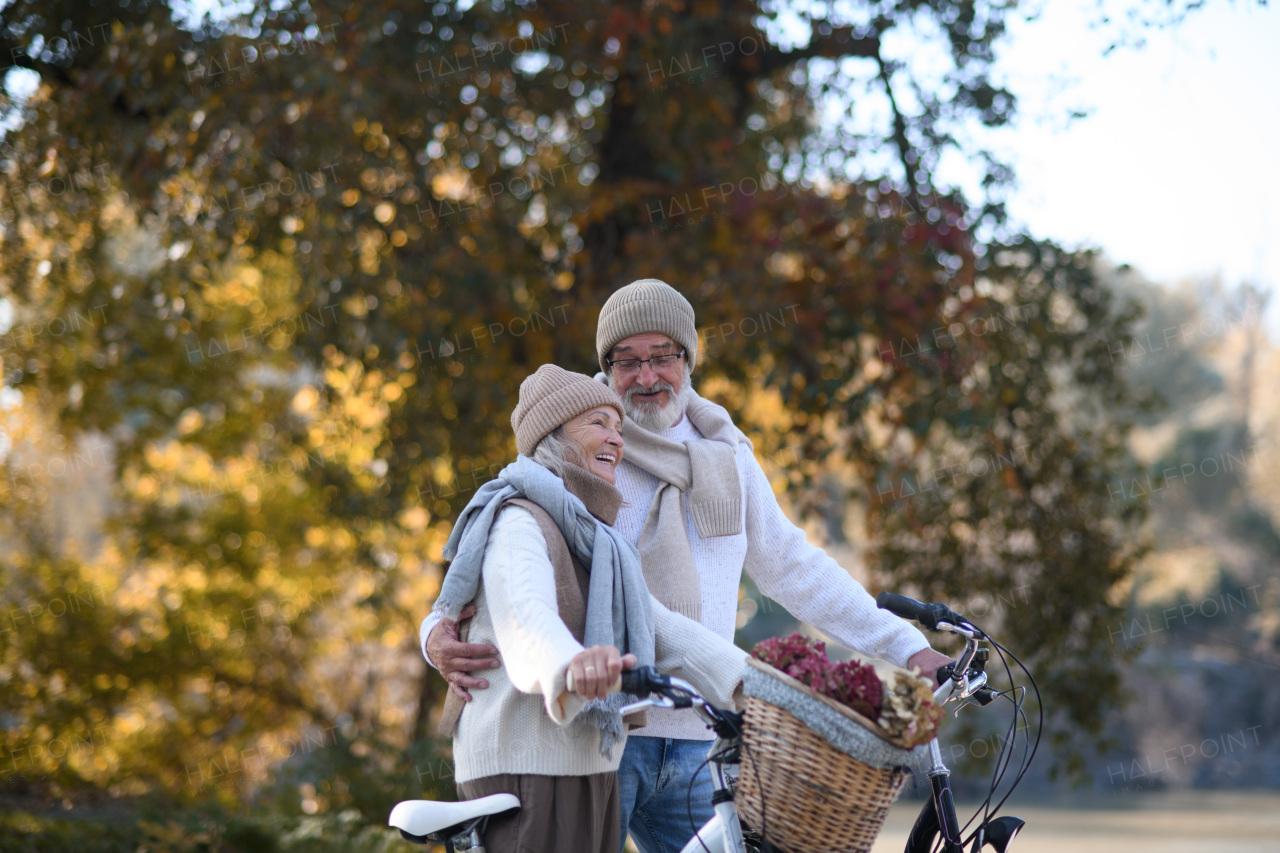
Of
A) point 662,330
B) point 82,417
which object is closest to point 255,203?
point 82,417

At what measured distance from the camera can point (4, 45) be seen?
6406 mm

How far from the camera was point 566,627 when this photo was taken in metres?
2.07

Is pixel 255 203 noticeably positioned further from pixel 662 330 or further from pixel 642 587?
pixel 642 587

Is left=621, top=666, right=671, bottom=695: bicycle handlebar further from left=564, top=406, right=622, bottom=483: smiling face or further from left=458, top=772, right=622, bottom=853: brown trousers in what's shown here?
left=564, top=406, right=622, bottom=483: smiling face

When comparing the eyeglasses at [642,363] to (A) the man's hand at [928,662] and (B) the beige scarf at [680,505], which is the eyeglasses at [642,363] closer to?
(B) the beige scarf at [680,505]

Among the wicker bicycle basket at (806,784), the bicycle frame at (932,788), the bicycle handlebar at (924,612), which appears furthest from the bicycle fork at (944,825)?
the wicker bicycle basket at (806,784)

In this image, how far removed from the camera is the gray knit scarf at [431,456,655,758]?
218 cm

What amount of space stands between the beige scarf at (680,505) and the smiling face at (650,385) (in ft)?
0.13

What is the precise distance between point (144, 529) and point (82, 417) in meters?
1.09

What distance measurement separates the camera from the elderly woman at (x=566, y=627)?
214 cm

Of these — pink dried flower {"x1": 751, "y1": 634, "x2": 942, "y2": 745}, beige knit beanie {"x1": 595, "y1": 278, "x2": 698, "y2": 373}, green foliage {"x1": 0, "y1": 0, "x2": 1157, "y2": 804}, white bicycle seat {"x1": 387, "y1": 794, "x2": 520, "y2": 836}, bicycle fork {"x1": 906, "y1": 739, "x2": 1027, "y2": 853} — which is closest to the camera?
pink dried flower {"x1": 751, "y1": 634, "x2": 942, "y2": 745}

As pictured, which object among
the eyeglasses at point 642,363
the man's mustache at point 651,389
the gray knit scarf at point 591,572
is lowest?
the gray knit scarf at point 591,572

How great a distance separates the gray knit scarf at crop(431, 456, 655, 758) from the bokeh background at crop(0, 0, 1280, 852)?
12.1ft

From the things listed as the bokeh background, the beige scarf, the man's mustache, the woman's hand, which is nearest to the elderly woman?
the woman's hand
